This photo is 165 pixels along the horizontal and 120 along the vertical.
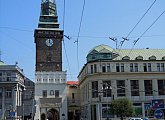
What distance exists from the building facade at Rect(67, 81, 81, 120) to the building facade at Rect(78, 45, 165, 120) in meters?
18.4

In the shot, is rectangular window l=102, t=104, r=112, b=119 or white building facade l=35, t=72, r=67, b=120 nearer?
rectangular window l=102, t=104, r=112, b=119

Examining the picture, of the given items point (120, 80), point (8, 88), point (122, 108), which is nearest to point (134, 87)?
point (120, 80)

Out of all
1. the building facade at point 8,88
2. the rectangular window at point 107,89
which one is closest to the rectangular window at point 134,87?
the rectangular window at point 107,89

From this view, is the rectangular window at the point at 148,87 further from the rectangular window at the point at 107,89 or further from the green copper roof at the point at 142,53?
the rectangular window at the point at 107,89

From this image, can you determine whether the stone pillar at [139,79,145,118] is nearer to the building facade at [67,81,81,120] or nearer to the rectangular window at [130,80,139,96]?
the rectangular window at [130,80,139,96]

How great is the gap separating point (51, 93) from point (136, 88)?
775 inches

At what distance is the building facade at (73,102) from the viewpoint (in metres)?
83.8

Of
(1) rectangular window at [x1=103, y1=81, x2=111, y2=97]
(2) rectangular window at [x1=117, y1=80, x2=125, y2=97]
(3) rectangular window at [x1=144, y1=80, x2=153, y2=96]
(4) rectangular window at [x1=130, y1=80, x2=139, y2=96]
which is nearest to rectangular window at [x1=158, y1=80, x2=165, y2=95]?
(3) rectangular window at [x1=144, y1=80, x2=153, y2=96]

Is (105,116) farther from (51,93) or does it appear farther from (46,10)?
(46,10)

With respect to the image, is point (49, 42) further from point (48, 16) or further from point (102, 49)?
point (102, 49)

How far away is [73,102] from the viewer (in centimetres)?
8812

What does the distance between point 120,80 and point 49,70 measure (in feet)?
64.3

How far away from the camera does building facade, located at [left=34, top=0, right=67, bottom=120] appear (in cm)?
7038

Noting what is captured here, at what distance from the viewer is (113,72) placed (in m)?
63.0
